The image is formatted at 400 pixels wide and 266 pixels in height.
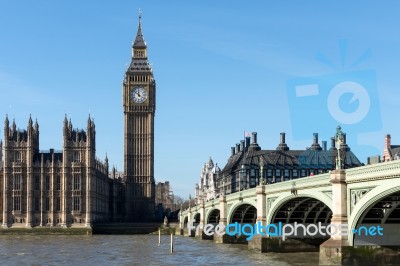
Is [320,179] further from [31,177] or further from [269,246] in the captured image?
[31,177]

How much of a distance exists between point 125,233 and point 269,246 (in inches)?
3059

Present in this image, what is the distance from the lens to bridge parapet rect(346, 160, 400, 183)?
37812 mm

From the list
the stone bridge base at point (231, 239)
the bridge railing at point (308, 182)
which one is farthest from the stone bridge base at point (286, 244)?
the stone bridge base at point (231, 239)

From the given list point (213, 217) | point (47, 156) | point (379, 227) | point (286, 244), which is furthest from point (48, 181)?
point (379, 227)

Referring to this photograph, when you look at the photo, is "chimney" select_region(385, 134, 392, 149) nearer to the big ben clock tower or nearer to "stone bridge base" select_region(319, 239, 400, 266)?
the big ben clock tower

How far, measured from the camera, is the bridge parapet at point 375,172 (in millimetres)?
37812

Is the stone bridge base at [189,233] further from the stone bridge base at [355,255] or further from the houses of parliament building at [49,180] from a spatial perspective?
the stone bridge base at [355,255]

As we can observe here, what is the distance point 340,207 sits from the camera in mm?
45125

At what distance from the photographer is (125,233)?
13900 centimetres

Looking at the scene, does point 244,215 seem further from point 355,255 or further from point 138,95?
point 138,95

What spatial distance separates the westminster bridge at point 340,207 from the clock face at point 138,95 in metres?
103

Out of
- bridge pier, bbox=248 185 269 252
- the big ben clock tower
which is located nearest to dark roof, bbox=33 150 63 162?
the big ben clock tower

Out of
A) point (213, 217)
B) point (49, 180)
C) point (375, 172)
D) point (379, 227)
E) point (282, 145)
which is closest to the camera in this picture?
point (375, 172)

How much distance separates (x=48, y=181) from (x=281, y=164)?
167 feet
